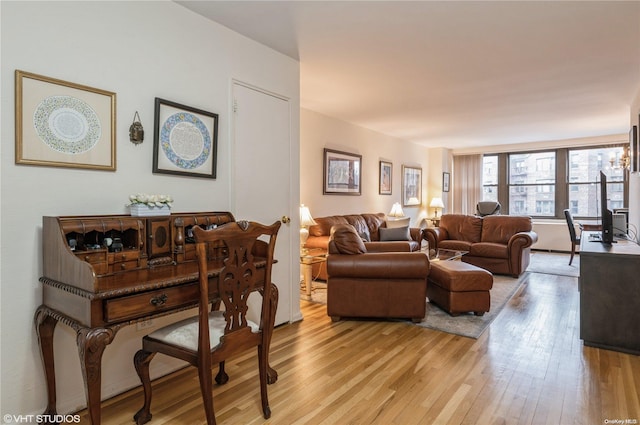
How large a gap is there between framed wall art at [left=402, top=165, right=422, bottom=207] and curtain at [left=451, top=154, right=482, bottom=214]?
1232 millimetres

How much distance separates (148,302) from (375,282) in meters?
2.14

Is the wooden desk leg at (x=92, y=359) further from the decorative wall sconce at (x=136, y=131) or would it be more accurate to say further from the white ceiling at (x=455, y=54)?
the white ceiling at (x=455, y=54)

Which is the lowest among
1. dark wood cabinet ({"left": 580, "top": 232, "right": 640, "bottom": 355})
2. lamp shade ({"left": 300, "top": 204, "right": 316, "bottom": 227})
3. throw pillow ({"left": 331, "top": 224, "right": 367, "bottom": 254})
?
dark wood cabinet ({"left": 580, "top": 232, "right": 640, "bottom": 355})

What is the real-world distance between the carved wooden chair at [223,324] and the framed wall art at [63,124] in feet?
3.06

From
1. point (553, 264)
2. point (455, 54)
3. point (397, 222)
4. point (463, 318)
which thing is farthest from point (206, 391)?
point (553, 264)

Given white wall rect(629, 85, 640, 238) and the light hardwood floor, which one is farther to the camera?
white wall rect(629, 85, 640, 238)

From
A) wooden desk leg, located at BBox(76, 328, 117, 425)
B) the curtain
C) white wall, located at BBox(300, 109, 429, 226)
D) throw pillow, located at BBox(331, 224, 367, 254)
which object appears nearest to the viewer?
wooden desk leg, located at BBox(76, 328, 117, 425)

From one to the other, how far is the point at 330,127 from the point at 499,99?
239 cm

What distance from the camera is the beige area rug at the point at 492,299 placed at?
10.6 feet

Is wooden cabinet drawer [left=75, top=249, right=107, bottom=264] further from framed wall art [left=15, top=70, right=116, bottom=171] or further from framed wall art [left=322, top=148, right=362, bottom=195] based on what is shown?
framed wall art [left=322, top=148, right=362, bottom=195]

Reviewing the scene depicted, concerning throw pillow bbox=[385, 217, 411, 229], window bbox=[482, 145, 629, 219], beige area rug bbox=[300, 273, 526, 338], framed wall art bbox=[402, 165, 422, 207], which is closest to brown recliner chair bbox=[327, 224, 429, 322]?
beige area rug bbox=[300, 273, 526, 338]

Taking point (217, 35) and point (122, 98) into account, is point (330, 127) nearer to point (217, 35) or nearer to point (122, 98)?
point (217, 35)

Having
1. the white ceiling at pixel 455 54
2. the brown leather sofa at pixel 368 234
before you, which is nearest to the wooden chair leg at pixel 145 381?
the white ceiling at pixel 455 54

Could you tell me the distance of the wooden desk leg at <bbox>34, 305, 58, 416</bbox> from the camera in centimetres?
179
